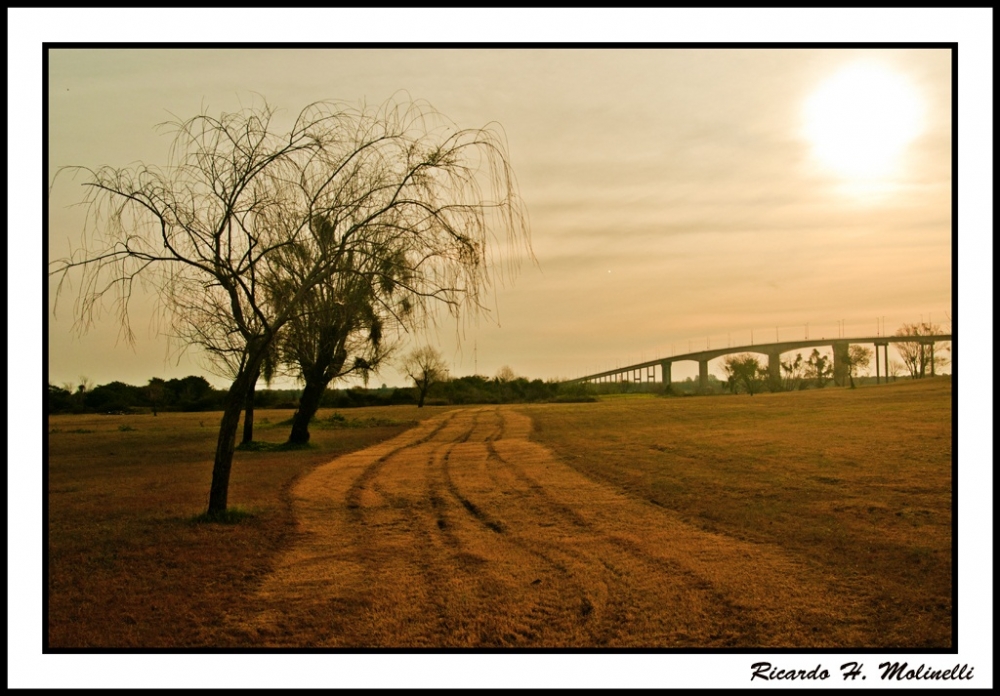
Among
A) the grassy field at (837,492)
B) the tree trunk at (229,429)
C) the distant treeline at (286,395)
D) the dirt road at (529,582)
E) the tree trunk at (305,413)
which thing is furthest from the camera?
the distant treeline at (286,395)

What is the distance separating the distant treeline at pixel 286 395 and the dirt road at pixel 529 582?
774 inches

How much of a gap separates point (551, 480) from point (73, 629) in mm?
11257

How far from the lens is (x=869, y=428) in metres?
25.5

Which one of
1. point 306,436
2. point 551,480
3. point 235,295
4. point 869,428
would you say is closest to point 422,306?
point 235,295

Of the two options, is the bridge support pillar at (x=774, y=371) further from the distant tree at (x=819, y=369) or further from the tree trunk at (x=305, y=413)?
the tree trunk at (x=305, y=413)

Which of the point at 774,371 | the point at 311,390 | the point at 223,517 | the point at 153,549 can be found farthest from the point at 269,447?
the point at 774,371

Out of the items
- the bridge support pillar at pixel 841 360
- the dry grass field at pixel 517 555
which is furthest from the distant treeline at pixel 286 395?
the bridge support pillar at pixel 841 360

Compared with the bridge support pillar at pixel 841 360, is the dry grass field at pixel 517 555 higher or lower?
lower

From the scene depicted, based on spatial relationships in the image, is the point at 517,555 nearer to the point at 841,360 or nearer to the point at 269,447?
the point at 269,447

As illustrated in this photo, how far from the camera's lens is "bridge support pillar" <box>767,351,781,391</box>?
73.1 m

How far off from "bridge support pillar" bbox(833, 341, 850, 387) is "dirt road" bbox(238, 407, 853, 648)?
60102 mm

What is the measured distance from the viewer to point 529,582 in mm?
7324

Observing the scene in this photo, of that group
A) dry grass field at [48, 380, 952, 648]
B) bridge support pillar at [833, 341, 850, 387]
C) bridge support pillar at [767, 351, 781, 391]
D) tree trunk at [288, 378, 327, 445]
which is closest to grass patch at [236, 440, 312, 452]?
tree trunk at [288, 378, 327, 445]

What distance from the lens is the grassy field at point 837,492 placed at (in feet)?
22.2
